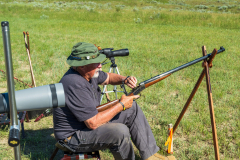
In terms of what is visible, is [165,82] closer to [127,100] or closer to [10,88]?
[127,100]

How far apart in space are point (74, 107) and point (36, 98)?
1104 millimetres

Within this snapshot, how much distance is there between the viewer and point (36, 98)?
52.2 inches

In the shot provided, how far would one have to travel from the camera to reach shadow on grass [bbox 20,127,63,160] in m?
3.39

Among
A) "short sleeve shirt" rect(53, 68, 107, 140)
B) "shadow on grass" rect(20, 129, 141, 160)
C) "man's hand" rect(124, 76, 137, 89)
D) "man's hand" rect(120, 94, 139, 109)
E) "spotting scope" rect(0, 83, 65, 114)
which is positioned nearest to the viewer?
"spotting scope" rect(0, 83, 65, 114)

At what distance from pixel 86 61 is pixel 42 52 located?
278 inches

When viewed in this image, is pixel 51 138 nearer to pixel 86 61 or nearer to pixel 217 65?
pixel 86 61

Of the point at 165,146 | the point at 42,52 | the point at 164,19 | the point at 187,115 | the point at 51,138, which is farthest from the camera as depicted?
the point at 164,19

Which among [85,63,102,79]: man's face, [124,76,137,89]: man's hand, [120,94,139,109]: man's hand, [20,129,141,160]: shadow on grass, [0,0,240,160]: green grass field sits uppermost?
[85,63,102,79]: man's face

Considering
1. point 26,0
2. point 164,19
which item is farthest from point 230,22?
point 26,0

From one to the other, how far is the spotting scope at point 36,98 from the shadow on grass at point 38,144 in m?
2.14

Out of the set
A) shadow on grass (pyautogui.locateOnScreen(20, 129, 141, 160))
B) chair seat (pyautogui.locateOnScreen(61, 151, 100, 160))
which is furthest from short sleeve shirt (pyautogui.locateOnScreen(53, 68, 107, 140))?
shadow on grass (pyautogui.locateOnScreen(20, 129, 141, 160))

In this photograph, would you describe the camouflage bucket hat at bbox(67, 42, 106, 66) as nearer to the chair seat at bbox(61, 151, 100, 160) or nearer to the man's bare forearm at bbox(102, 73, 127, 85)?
the man's bare forearm at bbox(102, 73, 127, 85)

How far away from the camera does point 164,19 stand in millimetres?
19422

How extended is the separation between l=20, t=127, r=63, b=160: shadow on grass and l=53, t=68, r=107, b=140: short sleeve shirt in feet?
2.97
